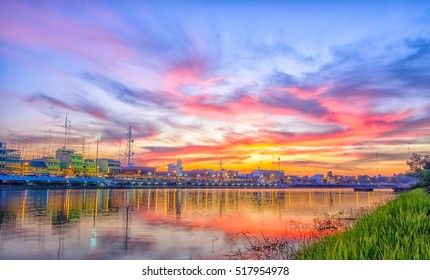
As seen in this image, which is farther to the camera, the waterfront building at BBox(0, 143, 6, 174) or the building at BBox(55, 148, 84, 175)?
the building at BBox(55, 148, 84, 175)

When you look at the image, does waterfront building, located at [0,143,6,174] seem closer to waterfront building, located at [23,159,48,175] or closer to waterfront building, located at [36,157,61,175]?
waterfront building, located at [23,159,48,175]

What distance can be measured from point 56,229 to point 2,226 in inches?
139

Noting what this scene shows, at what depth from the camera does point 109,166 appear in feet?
608

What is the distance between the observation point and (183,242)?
18.0 m

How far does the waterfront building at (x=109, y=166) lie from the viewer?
176238mm

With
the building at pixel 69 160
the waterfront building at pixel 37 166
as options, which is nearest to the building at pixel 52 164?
the waterfront building at pixel 37 166

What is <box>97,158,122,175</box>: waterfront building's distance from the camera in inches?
6938

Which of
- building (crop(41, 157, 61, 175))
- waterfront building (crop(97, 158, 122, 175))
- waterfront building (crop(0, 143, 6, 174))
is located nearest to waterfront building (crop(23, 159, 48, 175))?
building (crop(41, 157, 61, 175))

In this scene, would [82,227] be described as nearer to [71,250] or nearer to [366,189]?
[71,250]

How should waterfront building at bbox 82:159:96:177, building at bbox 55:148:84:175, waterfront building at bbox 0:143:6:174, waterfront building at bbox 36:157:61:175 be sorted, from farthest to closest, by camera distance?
waterfront building at bbox 82:159:96:177, building at bbox 55:148:84:175, waterfront building at bbox 36:157:61:175, waterfront building at bbox 0:143:6:174

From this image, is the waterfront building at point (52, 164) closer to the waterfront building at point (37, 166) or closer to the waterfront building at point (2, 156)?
the waterfront building at point (37, 166)

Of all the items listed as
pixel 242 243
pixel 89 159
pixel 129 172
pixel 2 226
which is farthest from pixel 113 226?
pixel 129 172

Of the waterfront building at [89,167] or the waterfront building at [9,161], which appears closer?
the waterfront building at [9,161]
